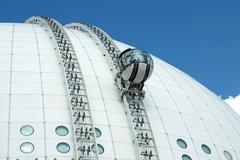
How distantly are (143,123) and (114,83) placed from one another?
371 cm

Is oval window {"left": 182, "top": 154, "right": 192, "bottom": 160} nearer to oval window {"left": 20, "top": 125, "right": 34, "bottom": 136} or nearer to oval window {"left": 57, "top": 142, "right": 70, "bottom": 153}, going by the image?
oval window {"left": 57, "top": 142, "right": 70, "bottom": 153}

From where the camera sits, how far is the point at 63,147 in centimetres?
2650

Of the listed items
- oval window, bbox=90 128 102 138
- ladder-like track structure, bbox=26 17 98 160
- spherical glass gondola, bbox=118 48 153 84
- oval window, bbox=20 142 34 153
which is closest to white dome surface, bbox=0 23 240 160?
oval window, bbox=20 142 34 153

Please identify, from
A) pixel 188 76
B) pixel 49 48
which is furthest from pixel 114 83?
pixel 188 76

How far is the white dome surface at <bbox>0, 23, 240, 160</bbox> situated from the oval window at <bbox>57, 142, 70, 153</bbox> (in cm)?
5

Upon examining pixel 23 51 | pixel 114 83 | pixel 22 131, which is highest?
pixel 23 51

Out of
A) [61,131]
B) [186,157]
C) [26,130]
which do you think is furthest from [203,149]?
[26,130]

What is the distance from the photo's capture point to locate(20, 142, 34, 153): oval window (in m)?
25.9

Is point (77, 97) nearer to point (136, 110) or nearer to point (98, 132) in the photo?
point (98, 132)

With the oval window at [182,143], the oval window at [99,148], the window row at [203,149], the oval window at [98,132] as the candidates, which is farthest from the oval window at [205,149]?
the oval window at [99,148]

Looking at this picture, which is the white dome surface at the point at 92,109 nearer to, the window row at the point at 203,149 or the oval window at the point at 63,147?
the oval window at the point at 63,147

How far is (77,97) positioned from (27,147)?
14.3 ft

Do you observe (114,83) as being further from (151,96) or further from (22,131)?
(22,131)

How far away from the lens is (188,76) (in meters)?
41.3
